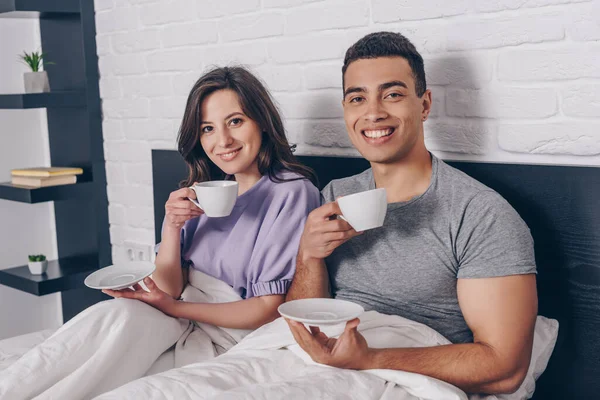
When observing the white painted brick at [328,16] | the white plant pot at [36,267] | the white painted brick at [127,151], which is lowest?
the white plant pot at [36,267]

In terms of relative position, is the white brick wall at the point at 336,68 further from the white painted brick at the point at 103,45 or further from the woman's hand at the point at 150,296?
the woman's hand at the point at 150,296

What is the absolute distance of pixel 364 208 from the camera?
1300 mm

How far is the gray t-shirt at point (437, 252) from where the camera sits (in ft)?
4.41

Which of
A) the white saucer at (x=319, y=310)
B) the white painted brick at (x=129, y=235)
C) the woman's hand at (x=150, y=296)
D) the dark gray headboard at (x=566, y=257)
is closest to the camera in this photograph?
the white saucer at (x=319, y=310)

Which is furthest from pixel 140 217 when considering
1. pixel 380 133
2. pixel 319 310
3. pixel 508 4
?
pixel 508 4

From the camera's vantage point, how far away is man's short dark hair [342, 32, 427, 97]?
4.89 feet

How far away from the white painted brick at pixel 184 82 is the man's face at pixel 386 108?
88 centimetres

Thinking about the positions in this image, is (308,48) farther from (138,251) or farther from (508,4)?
(138,251)

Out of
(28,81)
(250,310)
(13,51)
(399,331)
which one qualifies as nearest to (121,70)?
(28,81)

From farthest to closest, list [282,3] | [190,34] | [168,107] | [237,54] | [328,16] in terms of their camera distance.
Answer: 1. [168,107]
2. [190,34]
3. [237,54]
4. [282,3]
5. [328,16]

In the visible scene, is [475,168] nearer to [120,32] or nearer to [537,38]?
[537,38]

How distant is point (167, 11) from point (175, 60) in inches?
6.3

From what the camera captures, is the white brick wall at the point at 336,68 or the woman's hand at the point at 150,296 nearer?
the white brick wall at the point at 336,68

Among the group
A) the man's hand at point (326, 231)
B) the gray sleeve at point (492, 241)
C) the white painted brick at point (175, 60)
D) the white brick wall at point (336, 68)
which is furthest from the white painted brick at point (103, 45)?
the gray sleeve at point (492, 241)
